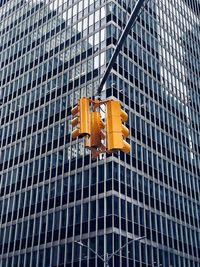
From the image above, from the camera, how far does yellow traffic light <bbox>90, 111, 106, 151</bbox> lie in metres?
7.64

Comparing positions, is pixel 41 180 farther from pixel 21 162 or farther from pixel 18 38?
pixel 18 38

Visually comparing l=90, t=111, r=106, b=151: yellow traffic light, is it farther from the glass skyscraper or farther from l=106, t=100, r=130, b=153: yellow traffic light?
the glass skyscraper

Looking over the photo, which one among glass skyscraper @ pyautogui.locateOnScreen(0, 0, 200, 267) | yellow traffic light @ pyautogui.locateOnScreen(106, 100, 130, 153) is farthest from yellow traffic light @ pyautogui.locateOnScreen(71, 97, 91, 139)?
glass skyscraper @ pyautogui.locateOnScreen(0, 0, 200, 267)

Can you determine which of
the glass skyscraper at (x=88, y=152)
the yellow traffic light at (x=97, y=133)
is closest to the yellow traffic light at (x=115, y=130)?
the yellow traffic light at (x=97, y=133)

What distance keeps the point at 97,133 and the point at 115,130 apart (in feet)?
1.71

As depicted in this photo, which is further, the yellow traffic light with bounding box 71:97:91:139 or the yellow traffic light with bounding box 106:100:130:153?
the yellow traffic light with bounding box 71:97:91:139

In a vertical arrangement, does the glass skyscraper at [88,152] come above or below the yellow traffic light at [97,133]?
above

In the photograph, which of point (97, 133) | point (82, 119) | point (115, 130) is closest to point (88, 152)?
point (97, 133)

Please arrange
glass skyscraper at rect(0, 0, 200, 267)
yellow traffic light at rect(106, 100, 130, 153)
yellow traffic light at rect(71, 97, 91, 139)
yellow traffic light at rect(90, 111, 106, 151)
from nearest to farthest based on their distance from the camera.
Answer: yellow traffic light at rect(106, 100, 130, 153)
yellow traffic light at rect(71, 97, 91, 139)
yellow traffic light at rect(90, 111, 106, 151)
glass skyscraper at rect(0, 0, 200, 267)

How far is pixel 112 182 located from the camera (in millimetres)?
46438

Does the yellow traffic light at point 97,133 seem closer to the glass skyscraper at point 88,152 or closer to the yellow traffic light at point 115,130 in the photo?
the yellow traffic light at point 115,130

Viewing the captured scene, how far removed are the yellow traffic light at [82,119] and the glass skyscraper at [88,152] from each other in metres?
37.4

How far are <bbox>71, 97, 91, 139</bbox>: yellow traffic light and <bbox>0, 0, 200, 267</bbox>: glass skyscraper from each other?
1471 inches

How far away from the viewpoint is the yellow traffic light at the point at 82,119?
7418 mm
